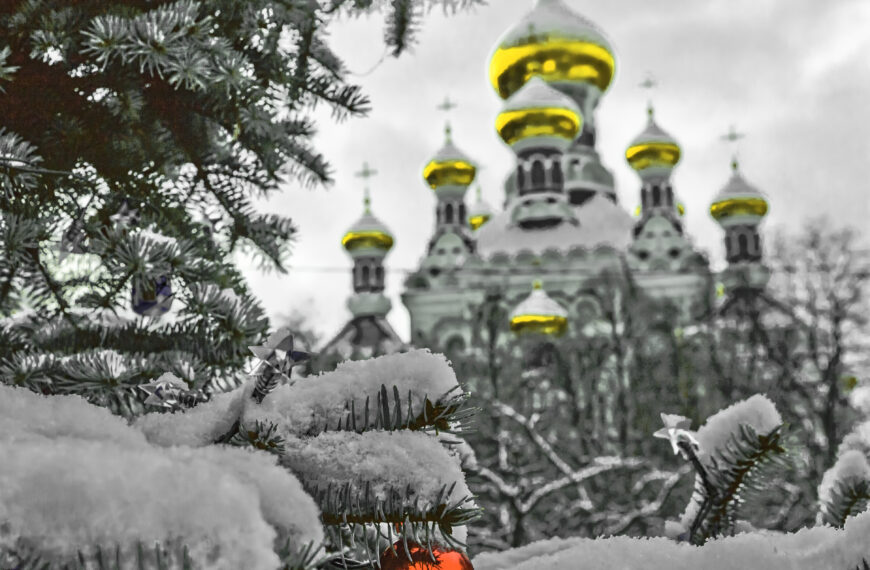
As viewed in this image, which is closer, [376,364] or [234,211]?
[376,364]

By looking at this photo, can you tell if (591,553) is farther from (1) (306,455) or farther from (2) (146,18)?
(2) (146,18)

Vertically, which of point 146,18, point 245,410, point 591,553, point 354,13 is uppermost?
point 354,13

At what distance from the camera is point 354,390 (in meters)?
0.71

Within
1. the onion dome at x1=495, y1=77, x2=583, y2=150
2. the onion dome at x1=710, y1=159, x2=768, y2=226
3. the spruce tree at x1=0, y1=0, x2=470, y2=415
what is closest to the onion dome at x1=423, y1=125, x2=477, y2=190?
the onion dome at x1=495, y1=77, x2=583, y2=150

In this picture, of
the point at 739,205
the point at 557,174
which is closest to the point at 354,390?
the point at 557,174

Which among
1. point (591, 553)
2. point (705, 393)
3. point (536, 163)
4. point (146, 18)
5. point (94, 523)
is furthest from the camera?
point (536, 163)

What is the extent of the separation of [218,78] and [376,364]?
28.8 inches

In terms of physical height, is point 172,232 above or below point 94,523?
above

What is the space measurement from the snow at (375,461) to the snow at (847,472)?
84 centimetres

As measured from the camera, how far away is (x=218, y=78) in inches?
50.4

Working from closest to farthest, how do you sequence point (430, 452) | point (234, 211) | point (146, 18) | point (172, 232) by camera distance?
point (430, 452)
point (146, 18)
point (172, 232)
point (234, 211)

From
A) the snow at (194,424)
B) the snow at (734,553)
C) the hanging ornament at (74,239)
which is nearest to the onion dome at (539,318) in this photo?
the hanging ornament at (74,239)

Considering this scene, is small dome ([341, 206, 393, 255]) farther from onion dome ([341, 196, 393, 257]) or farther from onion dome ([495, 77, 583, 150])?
onion dome ([495, 77, 583, 150])

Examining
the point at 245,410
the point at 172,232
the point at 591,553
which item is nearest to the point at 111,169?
the point at 172,232
